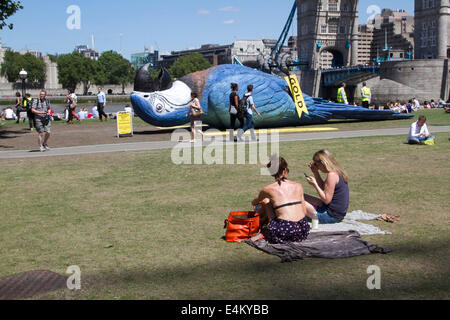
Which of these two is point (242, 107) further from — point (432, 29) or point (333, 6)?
point (333, 6)

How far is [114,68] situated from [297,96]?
126337mm

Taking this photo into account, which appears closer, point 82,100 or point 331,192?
point 331,192

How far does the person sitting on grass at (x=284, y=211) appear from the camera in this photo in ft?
18.5

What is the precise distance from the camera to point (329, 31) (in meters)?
117

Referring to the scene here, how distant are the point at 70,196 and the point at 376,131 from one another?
468 inches

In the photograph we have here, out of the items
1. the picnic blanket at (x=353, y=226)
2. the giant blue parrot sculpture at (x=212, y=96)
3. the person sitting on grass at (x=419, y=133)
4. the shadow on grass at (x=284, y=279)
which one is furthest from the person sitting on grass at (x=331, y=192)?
the giant blue parrot sculpture at (x=212, y=96)

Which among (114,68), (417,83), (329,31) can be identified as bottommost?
(417,83)

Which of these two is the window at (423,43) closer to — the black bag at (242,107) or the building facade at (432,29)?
the building facade at (432,29)

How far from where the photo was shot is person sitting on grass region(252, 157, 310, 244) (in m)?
5.64

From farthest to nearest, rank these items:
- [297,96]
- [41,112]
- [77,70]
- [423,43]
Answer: [77,70] → [423,43] → [297,96] → [41,112]

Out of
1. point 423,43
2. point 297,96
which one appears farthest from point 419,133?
point 423,43

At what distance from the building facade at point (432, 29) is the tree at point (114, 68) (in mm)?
79621

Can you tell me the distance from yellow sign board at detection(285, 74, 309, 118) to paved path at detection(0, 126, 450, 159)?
2.04 meters
